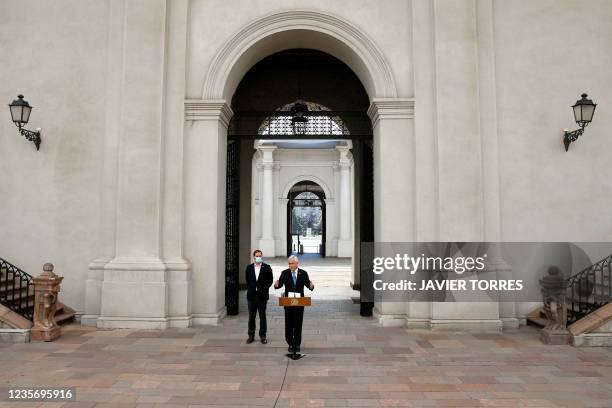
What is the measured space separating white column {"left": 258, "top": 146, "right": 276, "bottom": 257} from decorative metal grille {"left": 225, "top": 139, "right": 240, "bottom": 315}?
17031mm

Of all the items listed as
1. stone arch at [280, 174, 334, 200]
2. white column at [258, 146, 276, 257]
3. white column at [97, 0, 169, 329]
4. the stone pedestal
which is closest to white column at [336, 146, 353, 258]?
stone arch at [280, 174, 334, 200]

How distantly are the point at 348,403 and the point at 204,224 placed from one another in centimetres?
515

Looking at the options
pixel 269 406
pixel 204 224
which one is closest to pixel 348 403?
pixel 269 406

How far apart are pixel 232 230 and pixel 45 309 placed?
420 centimetres

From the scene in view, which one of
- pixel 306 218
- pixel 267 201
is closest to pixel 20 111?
pixel 267 201

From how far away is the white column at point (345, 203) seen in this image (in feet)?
90.6

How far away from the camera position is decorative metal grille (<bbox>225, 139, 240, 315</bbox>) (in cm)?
1027

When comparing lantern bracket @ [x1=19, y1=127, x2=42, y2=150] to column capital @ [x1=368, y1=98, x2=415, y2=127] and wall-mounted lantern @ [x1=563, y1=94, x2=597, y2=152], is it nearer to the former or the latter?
column capital @ [x1=368, y1=98, x2=415, y2=127]

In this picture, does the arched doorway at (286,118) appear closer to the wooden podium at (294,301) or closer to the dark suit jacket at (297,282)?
the dark suit jacket at (297,282)

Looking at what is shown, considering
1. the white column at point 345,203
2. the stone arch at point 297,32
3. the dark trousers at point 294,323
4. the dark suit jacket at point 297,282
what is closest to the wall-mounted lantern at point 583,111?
the stone arch at point 297,32

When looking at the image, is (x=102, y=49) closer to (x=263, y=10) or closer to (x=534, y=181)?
(x=263, y=10)

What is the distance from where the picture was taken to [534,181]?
920 cm

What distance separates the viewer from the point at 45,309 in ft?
25.8

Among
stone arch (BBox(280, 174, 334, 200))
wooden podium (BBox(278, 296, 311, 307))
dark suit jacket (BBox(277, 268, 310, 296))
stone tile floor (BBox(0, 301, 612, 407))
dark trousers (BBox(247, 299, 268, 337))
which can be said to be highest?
stone arch (BBox(280, 174, 334, 200))
